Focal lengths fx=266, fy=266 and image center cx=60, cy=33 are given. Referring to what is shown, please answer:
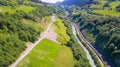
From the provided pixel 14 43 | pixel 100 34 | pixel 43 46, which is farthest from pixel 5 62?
pixel 100 34

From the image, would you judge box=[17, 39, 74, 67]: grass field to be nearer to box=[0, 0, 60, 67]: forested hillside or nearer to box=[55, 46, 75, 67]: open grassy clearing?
box=[55, 46, 75, 67]: open grassy clearing

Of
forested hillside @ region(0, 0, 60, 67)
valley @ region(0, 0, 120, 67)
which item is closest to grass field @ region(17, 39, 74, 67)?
valley @ region(0, 0, 120, 67)

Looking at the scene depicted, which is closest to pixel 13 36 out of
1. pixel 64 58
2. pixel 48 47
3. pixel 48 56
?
pixel 48 56

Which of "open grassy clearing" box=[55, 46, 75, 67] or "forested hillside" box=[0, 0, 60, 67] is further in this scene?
"open grassy clearing" box=[55, 46, 75, 67]

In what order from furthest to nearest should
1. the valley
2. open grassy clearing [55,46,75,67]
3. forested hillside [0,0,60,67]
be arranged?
open grassy clearing [55,46,75,67], the valley, forested hillside [0,0,60,67]

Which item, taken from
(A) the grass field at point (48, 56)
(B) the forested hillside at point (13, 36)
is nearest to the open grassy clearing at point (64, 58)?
(A) the grass field at point (48, 56)

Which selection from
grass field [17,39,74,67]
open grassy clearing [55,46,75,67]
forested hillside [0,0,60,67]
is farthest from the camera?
open grassy clearing [55,46,75,67]

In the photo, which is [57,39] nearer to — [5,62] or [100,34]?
[100,34]

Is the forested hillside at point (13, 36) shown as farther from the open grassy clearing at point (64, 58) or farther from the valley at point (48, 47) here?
the open grassy clearing at point (64, 58)

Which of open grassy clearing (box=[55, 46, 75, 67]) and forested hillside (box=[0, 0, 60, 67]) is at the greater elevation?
forested hillside (box=[0, 0, 60, 67])

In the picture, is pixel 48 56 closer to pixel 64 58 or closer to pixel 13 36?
pixel 64 58
